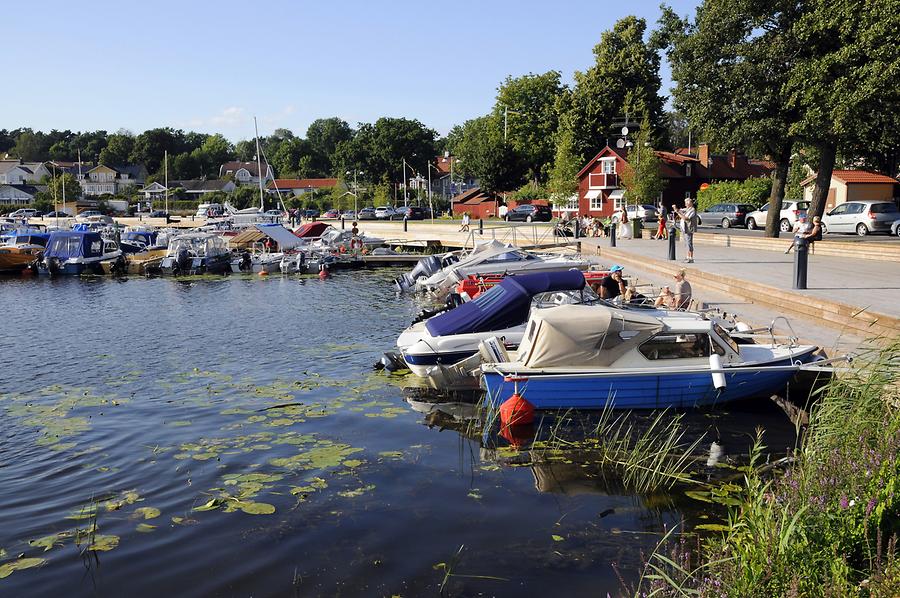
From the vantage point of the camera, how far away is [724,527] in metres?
8.99

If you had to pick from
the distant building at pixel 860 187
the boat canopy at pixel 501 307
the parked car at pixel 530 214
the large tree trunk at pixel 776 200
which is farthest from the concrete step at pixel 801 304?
the parked car at pixel 530 214

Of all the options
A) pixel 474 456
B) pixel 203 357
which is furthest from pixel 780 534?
pixel 203 357

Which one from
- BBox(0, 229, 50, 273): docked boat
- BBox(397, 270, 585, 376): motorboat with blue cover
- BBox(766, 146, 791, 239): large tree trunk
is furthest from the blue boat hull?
BBox(0, 229, 50, 273): docked boat

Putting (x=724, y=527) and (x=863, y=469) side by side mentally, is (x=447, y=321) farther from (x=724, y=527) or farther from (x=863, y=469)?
(x=863, y=469)

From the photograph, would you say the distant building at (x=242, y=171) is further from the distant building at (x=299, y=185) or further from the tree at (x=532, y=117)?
the tree at (x=532, y=117)

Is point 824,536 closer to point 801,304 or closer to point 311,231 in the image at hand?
point 801,304

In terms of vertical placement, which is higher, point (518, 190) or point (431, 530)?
point (518, 190)

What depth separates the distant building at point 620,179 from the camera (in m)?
72.7

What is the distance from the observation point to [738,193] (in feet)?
205

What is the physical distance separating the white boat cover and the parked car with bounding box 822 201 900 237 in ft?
99.4

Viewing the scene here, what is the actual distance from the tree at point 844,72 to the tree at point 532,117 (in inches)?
2072

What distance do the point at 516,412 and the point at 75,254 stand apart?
4032 centimetres

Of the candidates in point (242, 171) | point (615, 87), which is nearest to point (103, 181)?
point (242, 171)

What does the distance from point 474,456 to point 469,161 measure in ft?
284
